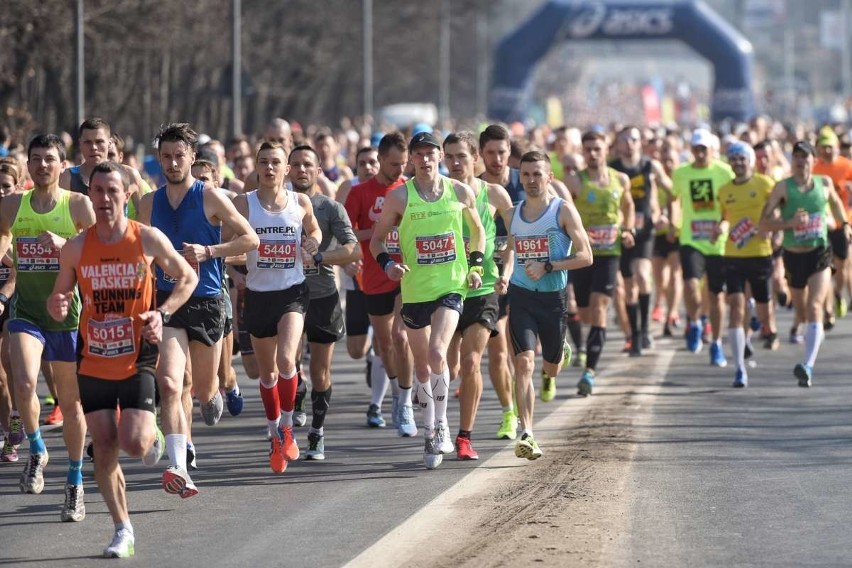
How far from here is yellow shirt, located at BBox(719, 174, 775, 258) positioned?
15.9m

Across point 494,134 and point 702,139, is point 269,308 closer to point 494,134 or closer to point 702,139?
point 494,134

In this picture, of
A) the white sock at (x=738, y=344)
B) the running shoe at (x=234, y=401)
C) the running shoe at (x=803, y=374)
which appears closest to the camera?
the running shoe at (x=234, y=401)

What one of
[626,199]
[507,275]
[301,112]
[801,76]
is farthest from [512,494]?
[801,76]

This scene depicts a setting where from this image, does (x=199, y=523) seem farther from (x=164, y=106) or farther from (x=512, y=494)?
(x=164, y=106)

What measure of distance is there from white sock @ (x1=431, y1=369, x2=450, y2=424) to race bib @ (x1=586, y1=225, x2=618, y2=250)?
14.9 ft

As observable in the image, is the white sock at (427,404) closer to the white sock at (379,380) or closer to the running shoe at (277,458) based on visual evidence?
the running shoe at (277,458)

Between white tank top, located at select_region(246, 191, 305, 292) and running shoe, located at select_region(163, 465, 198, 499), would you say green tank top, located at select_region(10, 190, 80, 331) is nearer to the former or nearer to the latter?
white tank top, located at select_region(246, 191, 305, 292)

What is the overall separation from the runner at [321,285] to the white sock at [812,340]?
4884 mm

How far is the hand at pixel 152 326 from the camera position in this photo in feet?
26.9

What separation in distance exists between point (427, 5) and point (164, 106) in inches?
1077

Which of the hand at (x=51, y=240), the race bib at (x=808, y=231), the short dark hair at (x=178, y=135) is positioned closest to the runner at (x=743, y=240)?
the race bib at (x=808, y=231)

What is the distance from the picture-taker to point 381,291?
13.1m

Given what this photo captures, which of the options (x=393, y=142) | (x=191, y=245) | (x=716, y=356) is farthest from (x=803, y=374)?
(x=191, y=245)

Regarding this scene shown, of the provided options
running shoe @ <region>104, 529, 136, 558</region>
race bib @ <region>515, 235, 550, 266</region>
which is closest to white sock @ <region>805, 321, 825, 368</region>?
race bib @ <region>515, 235, 550, 266</region>
